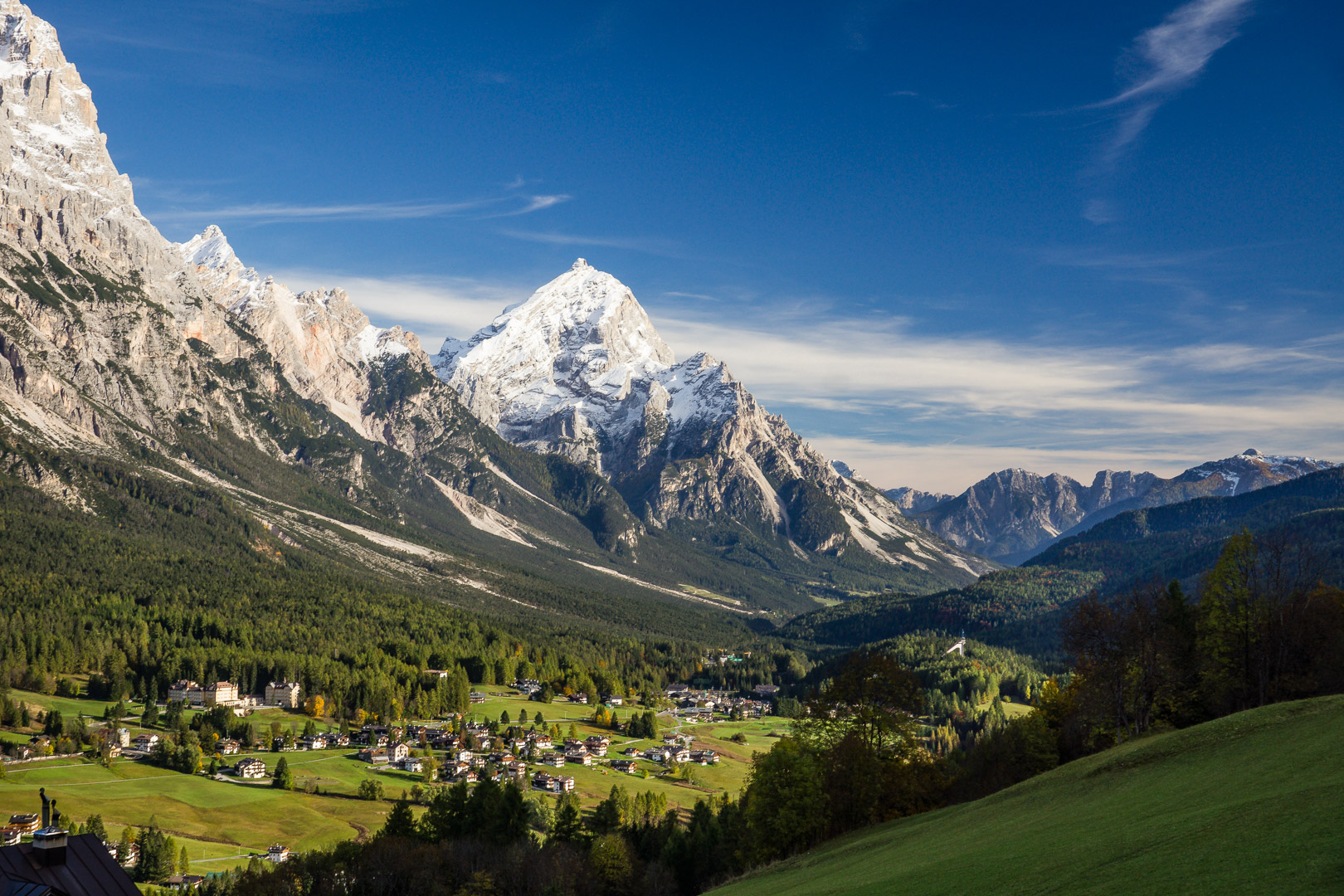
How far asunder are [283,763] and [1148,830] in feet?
410

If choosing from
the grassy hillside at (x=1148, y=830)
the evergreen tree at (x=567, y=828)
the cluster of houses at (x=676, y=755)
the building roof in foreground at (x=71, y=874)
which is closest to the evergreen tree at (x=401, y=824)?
the evergreen tree at (x=567, y=828)

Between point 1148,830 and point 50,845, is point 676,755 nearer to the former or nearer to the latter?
point 1148,830

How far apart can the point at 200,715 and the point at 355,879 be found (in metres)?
96.4

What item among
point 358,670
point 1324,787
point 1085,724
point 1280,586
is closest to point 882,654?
point 1085,724

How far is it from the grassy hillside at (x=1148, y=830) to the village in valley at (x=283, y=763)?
2373 inches

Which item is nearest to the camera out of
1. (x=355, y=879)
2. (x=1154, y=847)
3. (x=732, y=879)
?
(x=1154, y=847)

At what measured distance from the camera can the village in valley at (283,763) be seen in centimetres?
10519

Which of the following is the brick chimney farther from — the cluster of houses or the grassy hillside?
the cluster of houses

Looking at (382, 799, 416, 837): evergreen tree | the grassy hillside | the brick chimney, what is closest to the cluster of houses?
(382, 799, 416, 837): evergreen tree

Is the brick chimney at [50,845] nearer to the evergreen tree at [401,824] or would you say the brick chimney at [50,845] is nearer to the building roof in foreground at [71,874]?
the building roof in foreground at [71,874]

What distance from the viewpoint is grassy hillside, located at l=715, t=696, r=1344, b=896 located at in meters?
24.3

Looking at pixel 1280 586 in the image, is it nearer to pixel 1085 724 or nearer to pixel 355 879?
pixel 1085 724

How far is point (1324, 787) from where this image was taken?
29.0 m

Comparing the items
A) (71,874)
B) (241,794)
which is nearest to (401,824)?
(241,794)
